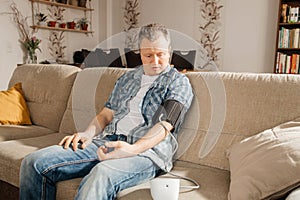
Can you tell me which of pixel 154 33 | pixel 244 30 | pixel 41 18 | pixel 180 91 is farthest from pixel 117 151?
pixel 41 18

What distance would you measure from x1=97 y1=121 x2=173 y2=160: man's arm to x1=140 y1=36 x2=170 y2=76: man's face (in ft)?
0.75

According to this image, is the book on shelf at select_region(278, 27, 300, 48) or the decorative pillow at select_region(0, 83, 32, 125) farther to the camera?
the book on shelf at select_region(278, 27, 300, 48)

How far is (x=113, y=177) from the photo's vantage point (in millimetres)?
1093

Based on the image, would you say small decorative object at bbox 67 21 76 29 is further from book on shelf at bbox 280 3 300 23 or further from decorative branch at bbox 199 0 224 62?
book on shelf at bbox 280 3 300 23

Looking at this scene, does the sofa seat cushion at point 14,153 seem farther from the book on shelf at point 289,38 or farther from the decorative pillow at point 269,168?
the book on shelf at point 289,38

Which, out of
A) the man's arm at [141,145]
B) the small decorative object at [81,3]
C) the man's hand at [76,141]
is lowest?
the man's hand at [76,141]

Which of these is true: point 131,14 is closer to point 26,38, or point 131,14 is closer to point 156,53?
point 26,38

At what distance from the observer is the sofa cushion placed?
141 centimetres

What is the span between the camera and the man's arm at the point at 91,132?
133 centimetres

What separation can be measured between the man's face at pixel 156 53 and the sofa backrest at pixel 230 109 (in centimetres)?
35

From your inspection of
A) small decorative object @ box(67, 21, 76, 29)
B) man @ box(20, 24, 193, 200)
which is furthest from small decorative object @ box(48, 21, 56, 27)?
man @ box(20, 24, 193, 200)

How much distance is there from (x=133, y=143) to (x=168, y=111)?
19 cm

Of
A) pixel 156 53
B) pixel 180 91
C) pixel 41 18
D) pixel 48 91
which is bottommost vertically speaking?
pixel 48 91

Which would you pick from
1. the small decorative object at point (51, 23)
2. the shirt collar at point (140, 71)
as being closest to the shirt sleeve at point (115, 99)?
the shirt collar at point (140, 71)
